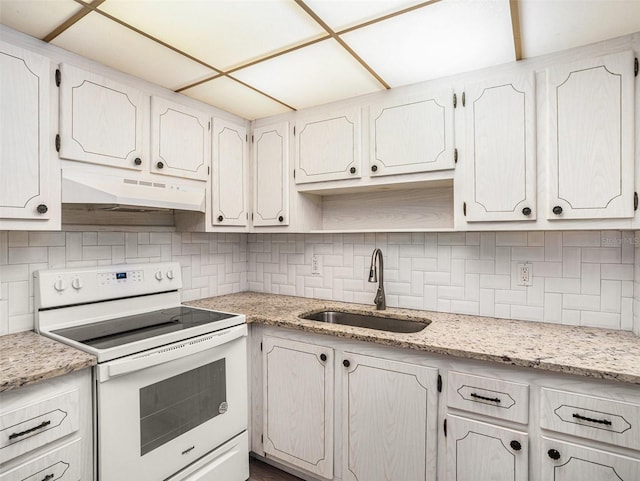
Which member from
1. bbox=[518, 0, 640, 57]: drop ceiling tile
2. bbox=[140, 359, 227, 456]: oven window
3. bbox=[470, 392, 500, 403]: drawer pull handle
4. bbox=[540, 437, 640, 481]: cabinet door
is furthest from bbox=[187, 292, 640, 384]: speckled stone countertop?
bbox=[518, 0, 640, 57]: drop ceiling tile

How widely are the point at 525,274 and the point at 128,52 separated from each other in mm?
2254

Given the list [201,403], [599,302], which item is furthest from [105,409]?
[599,302]

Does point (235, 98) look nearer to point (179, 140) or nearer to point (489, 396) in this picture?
point (179, 140)

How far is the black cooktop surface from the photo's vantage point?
161cm

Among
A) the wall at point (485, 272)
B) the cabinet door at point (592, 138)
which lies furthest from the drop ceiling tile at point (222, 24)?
the wall at point (485, 272)

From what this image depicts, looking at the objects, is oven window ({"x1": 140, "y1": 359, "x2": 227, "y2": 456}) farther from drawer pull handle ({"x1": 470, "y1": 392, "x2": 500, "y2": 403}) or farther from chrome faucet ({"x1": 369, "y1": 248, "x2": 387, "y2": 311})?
drawer pull handle ({"x1": 470, "y1": 392, "x2": 500, "y2": 403})

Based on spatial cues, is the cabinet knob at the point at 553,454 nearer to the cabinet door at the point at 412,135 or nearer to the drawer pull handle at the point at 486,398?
the drawer pull handle at the point at 486,398

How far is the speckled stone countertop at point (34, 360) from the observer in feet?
3.93

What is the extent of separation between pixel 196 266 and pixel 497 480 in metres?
2.10

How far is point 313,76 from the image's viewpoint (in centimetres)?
192

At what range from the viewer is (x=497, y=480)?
4.73 ft

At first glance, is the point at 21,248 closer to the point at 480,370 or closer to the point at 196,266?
the point at 196,266

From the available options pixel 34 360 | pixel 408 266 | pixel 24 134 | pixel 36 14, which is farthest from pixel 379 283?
pixel 36 14

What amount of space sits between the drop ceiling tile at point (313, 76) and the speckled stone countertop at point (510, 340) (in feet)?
4.27
